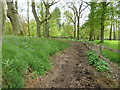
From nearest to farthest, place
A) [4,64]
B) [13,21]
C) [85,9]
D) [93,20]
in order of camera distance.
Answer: [4,64]
[13,21]
[93,20]
[85,9]

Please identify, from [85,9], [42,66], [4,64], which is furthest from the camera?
[85,9]

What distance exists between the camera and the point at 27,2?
49.8 feet

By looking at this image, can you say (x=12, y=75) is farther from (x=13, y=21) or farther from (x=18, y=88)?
(x=13, y=21)

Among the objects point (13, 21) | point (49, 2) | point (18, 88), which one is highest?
point (49, 2)

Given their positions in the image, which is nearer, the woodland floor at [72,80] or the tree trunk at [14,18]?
the woodland floor at [72,80]

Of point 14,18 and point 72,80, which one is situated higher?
point 14,18

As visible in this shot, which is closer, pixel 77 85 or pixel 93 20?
pixel 77 85

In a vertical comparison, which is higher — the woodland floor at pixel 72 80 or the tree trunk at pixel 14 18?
the tree trunk at pixel 14 18

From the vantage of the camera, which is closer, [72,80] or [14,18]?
[72,80]

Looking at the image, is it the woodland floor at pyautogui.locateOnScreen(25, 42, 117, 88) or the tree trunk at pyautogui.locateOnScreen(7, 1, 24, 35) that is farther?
the tree trunk at pyautogui.locateOnScreen(7, 1, 24, 35)

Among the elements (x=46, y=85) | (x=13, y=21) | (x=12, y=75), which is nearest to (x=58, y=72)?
(x=46, y=85)

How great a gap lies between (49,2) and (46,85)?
1337 centimetres

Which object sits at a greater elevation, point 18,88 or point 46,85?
point 18,88

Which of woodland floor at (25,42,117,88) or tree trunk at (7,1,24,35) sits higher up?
tree trunk at (7,1,24,35)
